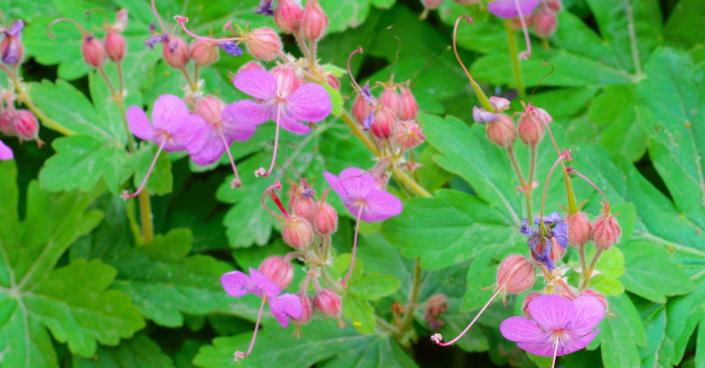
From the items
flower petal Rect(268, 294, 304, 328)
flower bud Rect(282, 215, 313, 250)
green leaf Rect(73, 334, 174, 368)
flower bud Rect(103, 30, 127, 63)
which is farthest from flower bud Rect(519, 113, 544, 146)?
green leaf Rect(73, 334, 174, 368)

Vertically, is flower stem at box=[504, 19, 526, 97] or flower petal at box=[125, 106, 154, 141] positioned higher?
flower petal at box=[125, 106, 154, 141]

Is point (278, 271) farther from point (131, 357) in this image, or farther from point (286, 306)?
point (131, 357)

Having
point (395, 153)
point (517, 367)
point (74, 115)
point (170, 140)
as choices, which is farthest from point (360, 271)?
point (74, 115)

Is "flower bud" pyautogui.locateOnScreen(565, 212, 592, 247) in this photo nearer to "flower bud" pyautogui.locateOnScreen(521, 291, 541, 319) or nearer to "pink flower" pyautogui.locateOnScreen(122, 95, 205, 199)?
"flower bud" pyautogui.locateOnScreen(521, 291, 541, 319)

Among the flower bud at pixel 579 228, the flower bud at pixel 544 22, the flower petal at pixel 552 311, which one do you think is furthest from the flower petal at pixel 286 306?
the flower bud at pixel 544 22

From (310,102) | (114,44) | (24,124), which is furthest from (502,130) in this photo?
(24,124)

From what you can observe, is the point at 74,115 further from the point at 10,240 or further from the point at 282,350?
the point at 282,350
